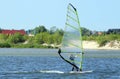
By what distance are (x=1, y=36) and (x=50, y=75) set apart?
447ft

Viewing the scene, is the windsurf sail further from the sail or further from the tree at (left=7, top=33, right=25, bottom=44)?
the tree at (left=7, top=33, right=25, bottom=44)

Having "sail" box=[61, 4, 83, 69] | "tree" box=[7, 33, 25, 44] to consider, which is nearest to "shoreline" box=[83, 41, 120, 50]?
"tree" box=[7, 33, 25, 44]

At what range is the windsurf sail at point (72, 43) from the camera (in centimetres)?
3650

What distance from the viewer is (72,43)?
3697cm

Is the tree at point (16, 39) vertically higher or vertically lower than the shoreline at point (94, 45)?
higher

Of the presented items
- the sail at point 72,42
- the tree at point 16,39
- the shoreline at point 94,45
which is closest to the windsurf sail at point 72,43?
the sail at point 72,42

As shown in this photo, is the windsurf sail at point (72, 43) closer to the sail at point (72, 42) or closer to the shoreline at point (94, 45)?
the sail at point (72, 42)

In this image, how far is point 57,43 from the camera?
152375 mm

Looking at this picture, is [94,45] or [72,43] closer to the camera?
[72,43]

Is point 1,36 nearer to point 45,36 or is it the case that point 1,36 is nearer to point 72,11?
point 45,36

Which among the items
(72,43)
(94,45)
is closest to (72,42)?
(72,43)

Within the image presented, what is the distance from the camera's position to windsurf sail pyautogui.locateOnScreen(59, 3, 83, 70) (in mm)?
36500

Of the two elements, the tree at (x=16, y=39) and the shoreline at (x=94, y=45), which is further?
the tree at (x=16, y=39)

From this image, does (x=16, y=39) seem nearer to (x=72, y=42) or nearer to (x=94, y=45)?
(x=94, y=45)
